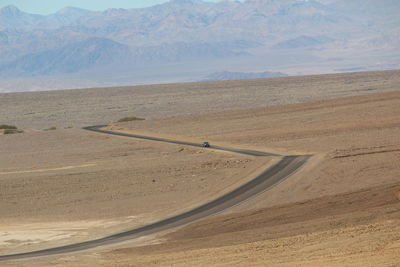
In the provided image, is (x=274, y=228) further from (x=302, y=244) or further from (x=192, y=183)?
(x=192, y=183)

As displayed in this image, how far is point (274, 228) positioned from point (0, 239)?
33.6ft

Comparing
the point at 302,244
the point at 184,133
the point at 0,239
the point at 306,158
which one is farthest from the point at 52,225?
the point at 184,133

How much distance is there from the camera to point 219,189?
3266 centimetres

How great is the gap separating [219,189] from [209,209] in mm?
4034

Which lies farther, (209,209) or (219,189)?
(219,189)

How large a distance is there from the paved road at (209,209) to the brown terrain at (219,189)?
68 cm

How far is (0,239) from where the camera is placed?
86.3 feet

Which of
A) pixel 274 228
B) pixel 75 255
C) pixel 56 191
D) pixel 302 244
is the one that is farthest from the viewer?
pixel 56 191

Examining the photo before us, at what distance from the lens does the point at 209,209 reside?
28688mm

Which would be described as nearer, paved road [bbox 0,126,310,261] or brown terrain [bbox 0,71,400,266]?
brown terrain [bbox 0,71,400,266]

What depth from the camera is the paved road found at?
78.7 ft

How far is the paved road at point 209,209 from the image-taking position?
24.0 metres

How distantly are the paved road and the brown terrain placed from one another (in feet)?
2.22

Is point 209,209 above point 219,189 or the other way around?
the other way around
